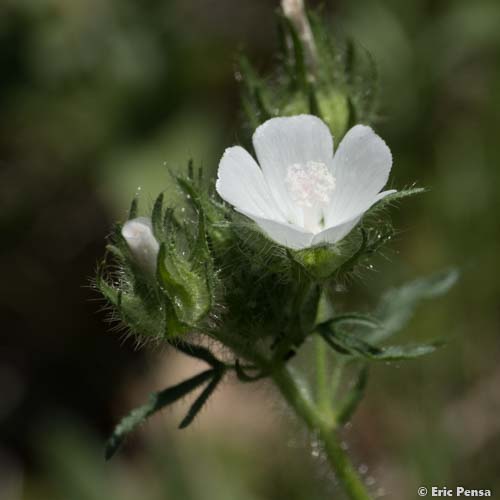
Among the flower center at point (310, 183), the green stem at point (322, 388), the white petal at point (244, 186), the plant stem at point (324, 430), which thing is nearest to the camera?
the white petal at point (244, 186)

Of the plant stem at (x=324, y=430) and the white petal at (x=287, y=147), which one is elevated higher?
the white petal at (x=287, y=147)

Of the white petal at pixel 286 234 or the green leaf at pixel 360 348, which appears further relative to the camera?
the green leaf at pixel 360 348

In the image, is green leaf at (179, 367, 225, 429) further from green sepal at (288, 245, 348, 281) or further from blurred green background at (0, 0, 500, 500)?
blurred green background at (0, 0, 500, 500)

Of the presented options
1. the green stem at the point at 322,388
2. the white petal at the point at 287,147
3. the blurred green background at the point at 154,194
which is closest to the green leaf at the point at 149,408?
the green stem at the point at 322,388

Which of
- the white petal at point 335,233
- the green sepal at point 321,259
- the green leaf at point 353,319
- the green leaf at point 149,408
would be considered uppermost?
the white petal at point 335,233

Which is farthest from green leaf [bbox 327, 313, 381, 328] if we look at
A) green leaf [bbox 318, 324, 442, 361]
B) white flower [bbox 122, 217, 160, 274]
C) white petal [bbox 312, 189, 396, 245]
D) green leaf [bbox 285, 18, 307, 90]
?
green leaf [bbox 285, 18, 307, 90]

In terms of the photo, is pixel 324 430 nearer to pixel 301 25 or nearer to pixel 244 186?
pixel 244 186

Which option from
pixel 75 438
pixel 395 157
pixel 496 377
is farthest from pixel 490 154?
pixel 75 438

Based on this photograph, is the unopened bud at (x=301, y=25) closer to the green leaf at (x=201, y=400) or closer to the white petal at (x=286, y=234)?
the white petal at (x=286, y=234)
